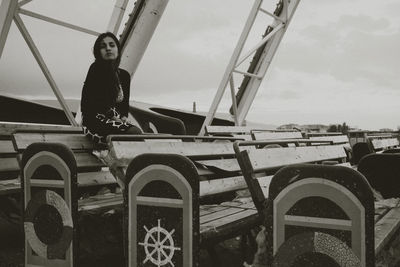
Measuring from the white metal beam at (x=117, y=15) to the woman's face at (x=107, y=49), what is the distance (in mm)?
2568

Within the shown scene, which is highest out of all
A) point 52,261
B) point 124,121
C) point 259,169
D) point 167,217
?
point 124,121

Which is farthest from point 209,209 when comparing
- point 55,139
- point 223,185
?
point 55,139

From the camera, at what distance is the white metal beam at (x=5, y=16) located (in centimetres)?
595

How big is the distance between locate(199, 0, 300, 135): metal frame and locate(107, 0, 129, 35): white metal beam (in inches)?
111

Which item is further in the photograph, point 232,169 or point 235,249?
point 235,249

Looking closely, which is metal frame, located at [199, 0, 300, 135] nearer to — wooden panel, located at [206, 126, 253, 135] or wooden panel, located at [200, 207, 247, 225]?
wooden panel, located at [206, 126, 253, 135]

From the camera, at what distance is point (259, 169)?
279cm

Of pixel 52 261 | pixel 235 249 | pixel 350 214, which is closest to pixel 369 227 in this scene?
pixel 350 214

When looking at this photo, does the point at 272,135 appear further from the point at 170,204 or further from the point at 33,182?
the point at 170,204

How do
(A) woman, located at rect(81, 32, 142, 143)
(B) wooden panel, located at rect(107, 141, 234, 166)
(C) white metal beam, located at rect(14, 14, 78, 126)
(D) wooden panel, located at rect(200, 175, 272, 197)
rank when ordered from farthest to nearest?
1. (C) white metal beam, located at rect(14, 14, 78, 126)
2. (A) woman, located at rect(81, 32, 142, 143)
3. (B) wooden panel, located at rect(107, 141, 234, 166)
4. (D) wooden panel, located at rect(200, 175, 272, 197)

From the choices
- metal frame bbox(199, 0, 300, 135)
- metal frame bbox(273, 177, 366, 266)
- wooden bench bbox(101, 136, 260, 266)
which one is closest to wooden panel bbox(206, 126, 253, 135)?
metal frame bbox(199, 0, 300, 135)

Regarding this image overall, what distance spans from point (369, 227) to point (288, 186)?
14.9 inches

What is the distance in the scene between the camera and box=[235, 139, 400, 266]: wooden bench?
1885 mm

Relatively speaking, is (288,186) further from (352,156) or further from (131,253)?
(352,156)
